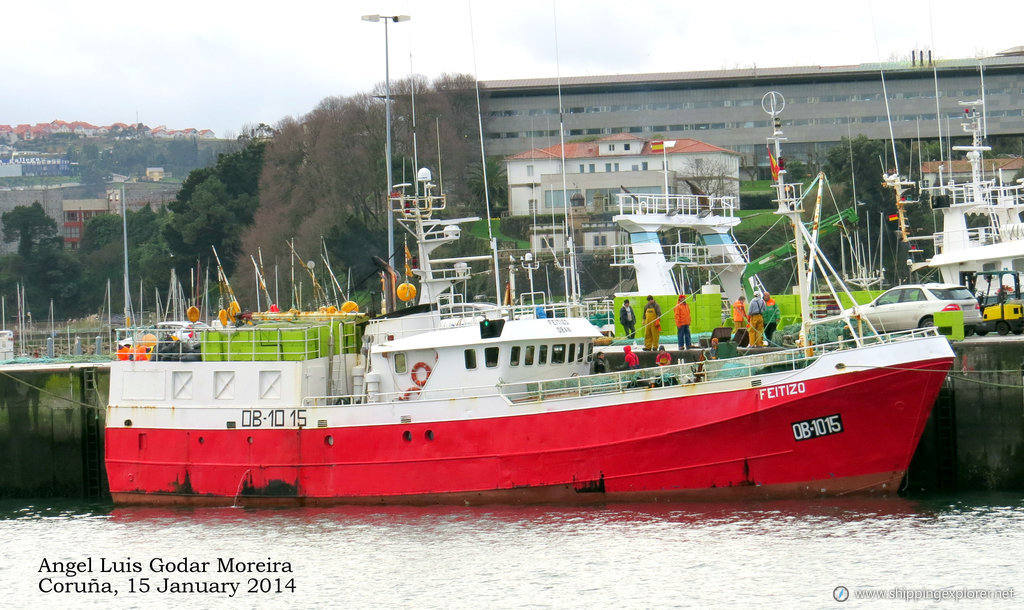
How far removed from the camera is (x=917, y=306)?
2720 cm

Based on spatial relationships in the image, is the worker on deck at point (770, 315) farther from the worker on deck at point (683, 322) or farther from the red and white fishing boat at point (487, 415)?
the red and white fishing boat at point (487, 415)

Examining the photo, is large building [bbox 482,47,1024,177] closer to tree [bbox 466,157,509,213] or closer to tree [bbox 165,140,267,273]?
tree [bbox 466,157,509,213]

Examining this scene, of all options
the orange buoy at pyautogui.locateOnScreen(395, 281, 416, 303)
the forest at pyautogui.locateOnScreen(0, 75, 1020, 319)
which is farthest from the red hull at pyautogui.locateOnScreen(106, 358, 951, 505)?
the forest at pyautogui.locateOnScreen(0, 75, 1020, 319)

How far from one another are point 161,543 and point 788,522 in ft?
35.3

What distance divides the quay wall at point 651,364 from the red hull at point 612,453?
2165 millimetres

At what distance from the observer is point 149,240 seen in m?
84.9

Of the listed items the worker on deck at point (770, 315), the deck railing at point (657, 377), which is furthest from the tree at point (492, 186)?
the deck railing at point (657, 377)

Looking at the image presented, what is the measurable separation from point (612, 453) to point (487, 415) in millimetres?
2382

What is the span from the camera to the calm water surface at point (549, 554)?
59.1ft

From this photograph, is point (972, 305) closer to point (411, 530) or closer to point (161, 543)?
point (411, 530)

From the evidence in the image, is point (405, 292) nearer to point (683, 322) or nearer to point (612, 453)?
point (612, 453)

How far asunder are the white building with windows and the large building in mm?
5984

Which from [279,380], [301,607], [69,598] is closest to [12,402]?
[279,380]

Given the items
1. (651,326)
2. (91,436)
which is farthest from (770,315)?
(91,436)
